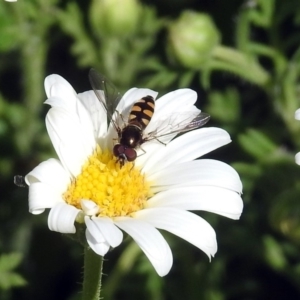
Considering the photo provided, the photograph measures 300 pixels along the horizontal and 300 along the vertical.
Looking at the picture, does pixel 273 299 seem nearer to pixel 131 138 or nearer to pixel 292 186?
pixel 292 186

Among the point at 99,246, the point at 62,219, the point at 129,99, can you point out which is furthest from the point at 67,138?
the point at 99,246

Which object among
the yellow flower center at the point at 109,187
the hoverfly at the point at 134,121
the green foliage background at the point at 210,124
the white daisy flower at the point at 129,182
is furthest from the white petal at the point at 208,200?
the green foliage background at the point at 210,124

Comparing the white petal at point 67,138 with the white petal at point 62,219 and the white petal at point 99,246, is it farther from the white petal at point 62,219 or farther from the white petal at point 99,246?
the white petal at point 99,246

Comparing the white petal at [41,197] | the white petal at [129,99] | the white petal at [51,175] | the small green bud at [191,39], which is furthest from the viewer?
the small green bud at [191,39]

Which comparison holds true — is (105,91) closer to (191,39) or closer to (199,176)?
(199,176)

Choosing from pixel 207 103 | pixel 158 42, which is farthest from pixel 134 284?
pixel 158 42

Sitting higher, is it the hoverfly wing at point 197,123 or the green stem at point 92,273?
the hoverfly wing at point 197,123
